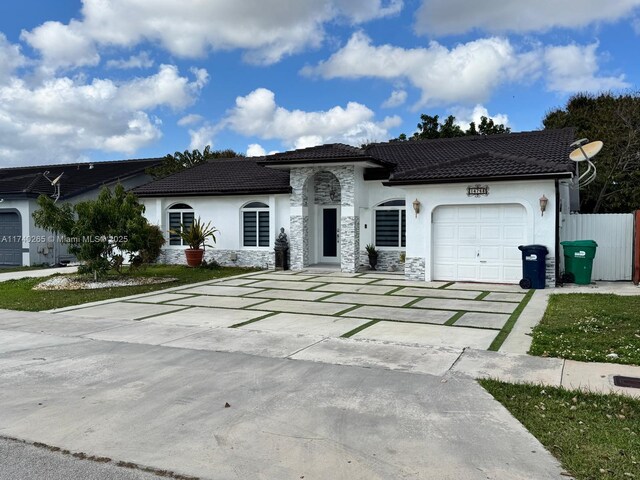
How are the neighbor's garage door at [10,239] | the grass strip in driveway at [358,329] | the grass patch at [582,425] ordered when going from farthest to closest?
the neighbor's garage door at [10,239]
the grass strip in driveway at [358,329]
the grass patch at [582,425]

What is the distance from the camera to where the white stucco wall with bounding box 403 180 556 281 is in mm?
13508

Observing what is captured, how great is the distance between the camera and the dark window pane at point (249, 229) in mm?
19891

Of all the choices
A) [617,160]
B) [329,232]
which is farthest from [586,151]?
[617,160]

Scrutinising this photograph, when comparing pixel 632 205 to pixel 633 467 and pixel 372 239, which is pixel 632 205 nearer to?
pixel 372 239

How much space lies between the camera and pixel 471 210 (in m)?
14.6

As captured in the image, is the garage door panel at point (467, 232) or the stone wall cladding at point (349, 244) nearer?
the garage door panel at point (467, 232)

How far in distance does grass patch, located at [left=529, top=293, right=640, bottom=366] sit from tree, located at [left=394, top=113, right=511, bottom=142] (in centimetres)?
2473

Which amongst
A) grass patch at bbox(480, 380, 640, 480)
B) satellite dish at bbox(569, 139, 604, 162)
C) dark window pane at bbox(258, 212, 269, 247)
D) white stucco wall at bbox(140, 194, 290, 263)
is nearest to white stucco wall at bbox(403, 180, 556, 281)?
satellite dish at bbox(569, 139, 604, 162)

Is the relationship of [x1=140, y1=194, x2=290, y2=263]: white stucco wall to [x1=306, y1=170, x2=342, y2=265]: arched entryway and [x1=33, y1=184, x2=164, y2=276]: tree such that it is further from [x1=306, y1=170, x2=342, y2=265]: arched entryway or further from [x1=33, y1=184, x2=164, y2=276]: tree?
[x1=33, y1=184, x2=164, y2=276]: tree

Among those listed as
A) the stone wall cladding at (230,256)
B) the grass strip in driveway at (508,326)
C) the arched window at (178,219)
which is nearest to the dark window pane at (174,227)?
the arched window at (178,219)

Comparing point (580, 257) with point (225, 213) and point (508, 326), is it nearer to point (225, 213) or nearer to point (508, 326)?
point (508, 326)

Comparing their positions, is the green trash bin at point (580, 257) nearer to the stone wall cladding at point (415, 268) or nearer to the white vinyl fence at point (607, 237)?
the white vinyl fence at point (607, 237)

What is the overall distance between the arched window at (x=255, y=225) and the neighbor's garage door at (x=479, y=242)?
717cm

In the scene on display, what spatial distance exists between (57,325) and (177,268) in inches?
411
